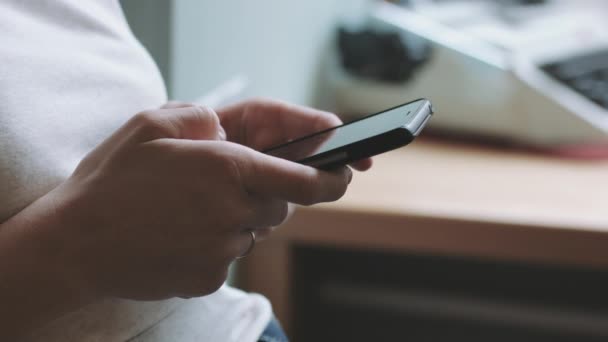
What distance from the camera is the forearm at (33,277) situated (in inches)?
14.2

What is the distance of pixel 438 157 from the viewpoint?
0.96 meters

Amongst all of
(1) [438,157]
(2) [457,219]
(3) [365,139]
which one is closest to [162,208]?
(3) [365,139]

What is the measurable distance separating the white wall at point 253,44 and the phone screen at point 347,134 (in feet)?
0.69

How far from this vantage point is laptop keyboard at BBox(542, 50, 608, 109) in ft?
3.16

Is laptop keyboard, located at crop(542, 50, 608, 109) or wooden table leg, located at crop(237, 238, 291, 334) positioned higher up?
laptop keyboard, located at crop(542, 50, 608, 109)

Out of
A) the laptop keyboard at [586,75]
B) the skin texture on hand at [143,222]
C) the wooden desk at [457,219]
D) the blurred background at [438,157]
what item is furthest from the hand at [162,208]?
the laptop keyboard at [586,75]

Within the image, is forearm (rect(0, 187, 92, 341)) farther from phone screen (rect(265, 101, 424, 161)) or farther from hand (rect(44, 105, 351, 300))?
phone screen (rect(265, 101, 424, 161))

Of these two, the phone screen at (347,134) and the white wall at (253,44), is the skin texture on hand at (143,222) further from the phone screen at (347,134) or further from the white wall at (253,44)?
the white wall at (253,44)

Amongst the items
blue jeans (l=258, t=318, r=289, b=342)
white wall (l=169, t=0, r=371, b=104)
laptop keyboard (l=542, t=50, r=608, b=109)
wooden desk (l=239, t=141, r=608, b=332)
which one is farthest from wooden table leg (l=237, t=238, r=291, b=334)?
laptop keyboard (l=542, t=50, r=608, b=109)

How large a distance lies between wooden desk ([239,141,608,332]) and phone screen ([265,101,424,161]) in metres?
0.33

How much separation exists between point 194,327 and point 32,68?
0.18 meters

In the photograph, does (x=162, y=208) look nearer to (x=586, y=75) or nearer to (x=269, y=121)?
(x=269, y=121)

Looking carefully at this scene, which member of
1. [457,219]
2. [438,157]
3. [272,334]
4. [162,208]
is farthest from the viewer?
[438,157]

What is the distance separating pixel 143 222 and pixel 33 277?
6 cm
